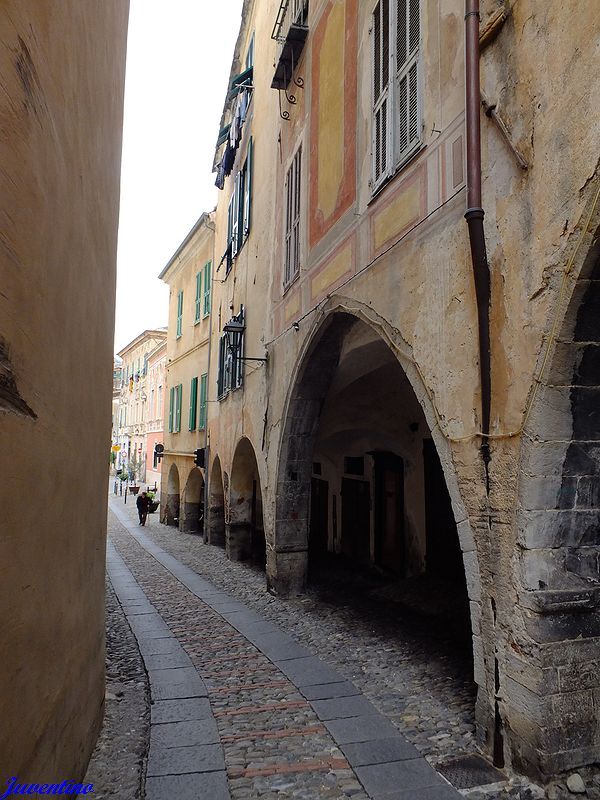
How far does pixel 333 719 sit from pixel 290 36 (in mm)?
8626

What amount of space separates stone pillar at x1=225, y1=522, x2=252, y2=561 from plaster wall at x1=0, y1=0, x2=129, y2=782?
8177 mm

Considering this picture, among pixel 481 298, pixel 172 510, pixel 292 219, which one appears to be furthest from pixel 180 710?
pixel 172 510

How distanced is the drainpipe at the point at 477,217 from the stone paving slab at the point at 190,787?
238 cm

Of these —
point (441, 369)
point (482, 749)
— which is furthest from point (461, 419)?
point (482, 749)

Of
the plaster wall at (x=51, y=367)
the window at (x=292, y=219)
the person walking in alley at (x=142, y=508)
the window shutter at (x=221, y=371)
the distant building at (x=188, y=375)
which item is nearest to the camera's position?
the plaster wall at (x=51, y=367)

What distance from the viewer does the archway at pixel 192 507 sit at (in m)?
18.1

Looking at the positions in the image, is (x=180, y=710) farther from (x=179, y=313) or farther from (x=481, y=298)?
(x=179, y=313)

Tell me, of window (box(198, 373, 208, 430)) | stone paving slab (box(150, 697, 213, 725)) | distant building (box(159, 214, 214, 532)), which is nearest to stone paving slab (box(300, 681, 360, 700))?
stone paving slab (box(150, 697, 213, 725))

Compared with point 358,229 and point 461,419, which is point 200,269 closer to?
point 358,229

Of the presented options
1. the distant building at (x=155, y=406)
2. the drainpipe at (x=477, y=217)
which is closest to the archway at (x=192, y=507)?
the distant building at (x=155, y=406)

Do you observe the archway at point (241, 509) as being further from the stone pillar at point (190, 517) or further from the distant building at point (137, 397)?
the distant building at point (137, 397)

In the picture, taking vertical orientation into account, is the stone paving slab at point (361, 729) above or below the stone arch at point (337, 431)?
below

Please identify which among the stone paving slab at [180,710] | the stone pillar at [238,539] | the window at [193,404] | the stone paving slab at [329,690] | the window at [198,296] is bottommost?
the stone paving slab at [180,710]

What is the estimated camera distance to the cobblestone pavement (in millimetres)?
3410
